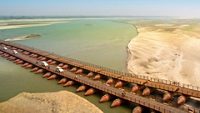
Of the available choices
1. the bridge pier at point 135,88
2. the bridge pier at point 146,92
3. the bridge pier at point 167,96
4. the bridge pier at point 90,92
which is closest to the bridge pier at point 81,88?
the bridge pier at point 90,92

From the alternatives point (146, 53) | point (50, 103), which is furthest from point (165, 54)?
point (50, 103)

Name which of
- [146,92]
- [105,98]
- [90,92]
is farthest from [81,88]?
[146,92]

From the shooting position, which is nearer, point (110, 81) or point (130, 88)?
point (130, 88)

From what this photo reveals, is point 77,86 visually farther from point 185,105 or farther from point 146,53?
point 146,53

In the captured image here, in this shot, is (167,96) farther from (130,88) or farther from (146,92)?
(130,88)

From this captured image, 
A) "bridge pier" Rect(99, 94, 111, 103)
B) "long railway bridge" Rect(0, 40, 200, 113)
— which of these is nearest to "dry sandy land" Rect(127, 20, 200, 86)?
"long railway bridge" Rect(0, 40, 200, 113)

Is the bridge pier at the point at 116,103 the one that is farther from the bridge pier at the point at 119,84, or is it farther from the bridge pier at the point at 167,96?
the bridge pier at the point at 119,84

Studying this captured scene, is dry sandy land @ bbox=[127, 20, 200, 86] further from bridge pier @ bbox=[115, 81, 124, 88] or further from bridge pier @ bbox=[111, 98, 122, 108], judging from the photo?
bridge pier @ bbox=[111, 98, 122, 108]

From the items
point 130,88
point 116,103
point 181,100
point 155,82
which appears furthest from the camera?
point 130,88
